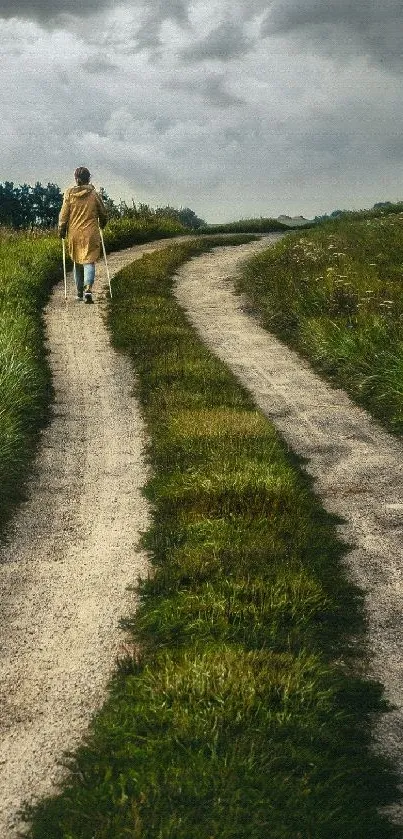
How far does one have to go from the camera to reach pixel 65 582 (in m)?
5.99

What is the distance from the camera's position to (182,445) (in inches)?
338

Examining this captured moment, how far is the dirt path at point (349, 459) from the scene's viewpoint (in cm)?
522

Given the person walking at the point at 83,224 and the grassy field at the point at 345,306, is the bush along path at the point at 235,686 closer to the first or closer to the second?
the grassy field at the point at 345,306

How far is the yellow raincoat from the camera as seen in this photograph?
705 inches

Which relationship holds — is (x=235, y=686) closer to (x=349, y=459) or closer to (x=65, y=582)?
(x=65, y=582)

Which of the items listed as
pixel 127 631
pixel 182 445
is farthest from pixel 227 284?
pixel 127 631

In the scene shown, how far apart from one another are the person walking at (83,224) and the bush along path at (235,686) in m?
10.2

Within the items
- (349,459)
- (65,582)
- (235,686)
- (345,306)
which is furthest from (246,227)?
(235,686)

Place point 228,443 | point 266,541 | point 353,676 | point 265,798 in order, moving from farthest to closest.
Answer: point 228,443
point 266,541
point 353,676
point 265,798

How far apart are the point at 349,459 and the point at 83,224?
36.2 feet

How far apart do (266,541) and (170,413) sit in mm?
3882

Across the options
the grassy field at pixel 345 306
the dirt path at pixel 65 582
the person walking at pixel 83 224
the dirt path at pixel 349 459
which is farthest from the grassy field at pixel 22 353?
the grassy field at pixel 345 306

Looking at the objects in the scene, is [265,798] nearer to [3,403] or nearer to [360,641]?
[360,641]

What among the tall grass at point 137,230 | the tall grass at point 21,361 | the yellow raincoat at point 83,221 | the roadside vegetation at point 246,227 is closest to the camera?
the tall grass at point 21,361
